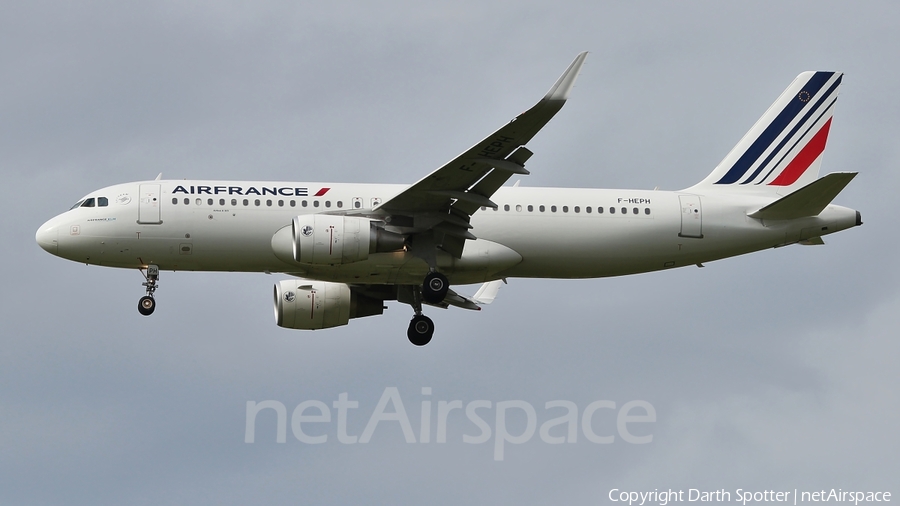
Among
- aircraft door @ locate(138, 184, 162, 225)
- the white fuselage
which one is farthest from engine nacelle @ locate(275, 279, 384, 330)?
aircraft door @ locate(138, 184, 162, 225)

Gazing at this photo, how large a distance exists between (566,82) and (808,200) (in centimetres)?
1249

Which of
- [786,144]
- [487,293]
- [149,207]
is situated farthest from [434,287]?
[786,144]

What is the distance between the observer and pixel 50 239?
42906 millimetres

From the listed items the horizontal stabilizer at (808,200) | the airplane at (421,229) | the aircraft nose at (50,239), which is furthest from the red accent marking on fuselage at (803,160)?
the aircraft nose at (50,239)

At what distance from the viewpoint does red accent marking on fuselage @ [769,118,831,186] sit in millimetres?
47750

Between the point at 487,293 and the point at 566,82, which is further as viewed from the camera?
the point at 487,293

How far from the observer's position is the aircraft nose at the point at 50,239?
42.9 m

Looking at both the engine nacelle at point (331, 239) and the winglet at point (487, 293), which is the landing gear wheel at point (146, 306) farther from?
the winglet at point (487, 293)

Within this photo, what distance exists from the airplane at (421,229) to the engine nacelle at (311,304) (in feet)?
0.16

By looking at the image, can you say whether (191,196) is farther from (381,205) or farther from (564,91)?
(564,91)

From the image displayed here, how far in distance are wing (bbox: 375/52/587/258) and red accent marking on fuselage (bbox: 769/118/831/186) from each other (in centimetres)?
1241

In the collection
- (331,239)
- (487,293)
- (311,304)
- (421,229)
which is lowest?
(311,304)

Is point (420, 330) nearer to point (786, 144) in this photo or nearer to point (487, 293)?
point (487, 293)

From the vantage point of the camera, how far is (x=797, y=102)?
49.0 meters
